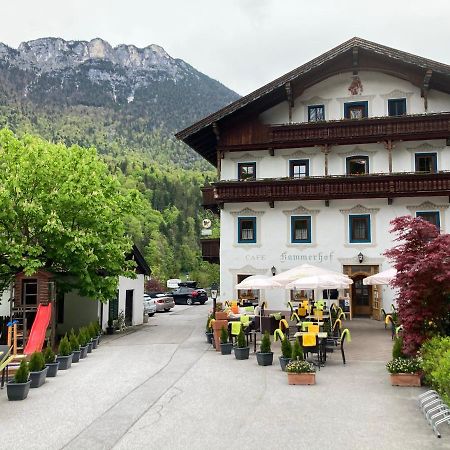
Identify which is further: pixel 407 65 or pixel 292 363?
pixel 407 65

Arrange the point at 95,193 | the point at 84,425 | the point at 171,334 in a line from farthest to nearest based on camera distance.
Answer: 1. the point at 171,334
2. the point at 95,193
3. the point at 84,425

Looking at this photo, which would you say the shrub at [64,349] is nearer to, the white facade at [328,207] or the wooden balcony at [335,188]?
the white facade at [328,207]

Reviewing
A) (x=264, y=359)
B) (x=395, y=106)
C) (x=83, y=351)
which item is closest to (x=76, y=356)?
(x=83, y=351)

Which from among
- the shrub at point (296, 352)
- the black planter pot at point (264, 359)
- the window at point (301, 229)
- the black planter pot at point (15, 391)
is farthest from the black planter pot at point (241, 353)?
the window at point (301, 229)

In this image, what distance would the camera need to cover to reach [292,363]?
42.2ft

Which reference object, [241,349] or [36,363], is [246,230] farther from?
[36,363]

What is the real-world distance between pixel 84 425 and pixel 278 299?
17975 millimetres

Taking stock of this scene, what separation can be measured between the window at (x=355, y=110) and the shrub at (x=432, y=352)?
1757cm

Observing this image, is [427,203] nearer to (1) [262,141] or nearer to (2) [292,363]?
(1) [262,141]

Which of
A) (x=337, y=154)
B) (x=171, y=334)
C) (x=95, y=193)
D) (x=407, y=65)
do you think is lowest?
(x=171, y=334)

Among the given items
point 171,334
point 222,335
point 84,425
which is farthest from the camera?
point 171,334

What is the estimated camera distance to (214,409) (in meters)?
10.6

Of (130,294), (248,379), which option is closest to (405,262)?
(248,379)

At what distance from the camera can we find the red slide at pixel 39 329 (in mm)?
17275
